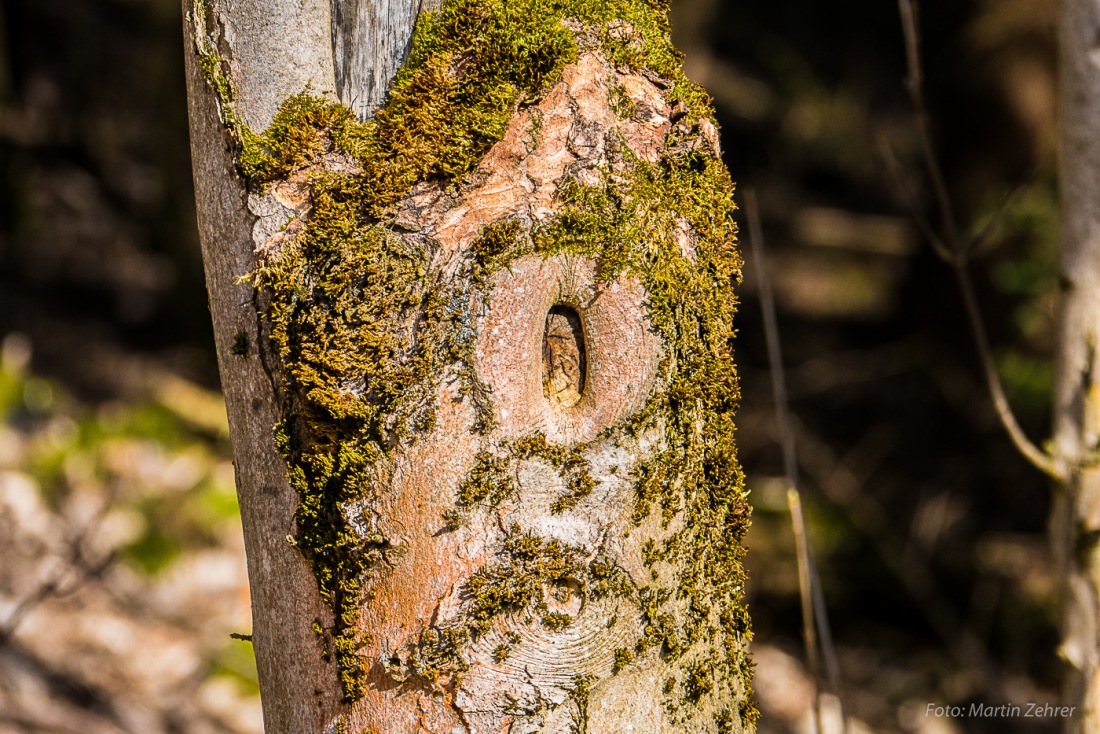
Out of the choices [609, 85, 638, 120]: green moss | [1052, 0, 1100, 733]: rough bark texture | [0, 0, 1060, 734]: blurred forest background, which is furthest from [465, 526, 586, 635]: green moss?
[0, 0, 1060, 734]: blurred forest background

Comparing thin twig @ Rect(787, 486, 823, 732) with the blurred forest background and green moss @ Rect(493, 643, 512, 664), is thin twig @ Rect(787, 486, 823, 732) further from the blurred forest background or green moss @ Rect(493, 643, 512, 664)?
the blurred forest background

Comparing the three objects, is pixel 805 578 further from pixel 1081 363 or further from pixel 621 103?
pixel 621 103

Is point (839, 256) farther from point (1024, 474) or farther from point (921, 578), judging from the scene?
point (921, 578)

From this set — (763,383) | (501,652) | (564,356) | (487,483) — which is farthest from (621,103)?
(763,383)

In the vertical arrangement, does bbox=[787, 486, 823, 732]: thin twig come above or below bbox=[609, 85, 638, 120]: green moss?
below

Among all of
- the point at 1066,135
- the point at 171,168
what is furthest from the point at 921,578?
the point at 171,168
